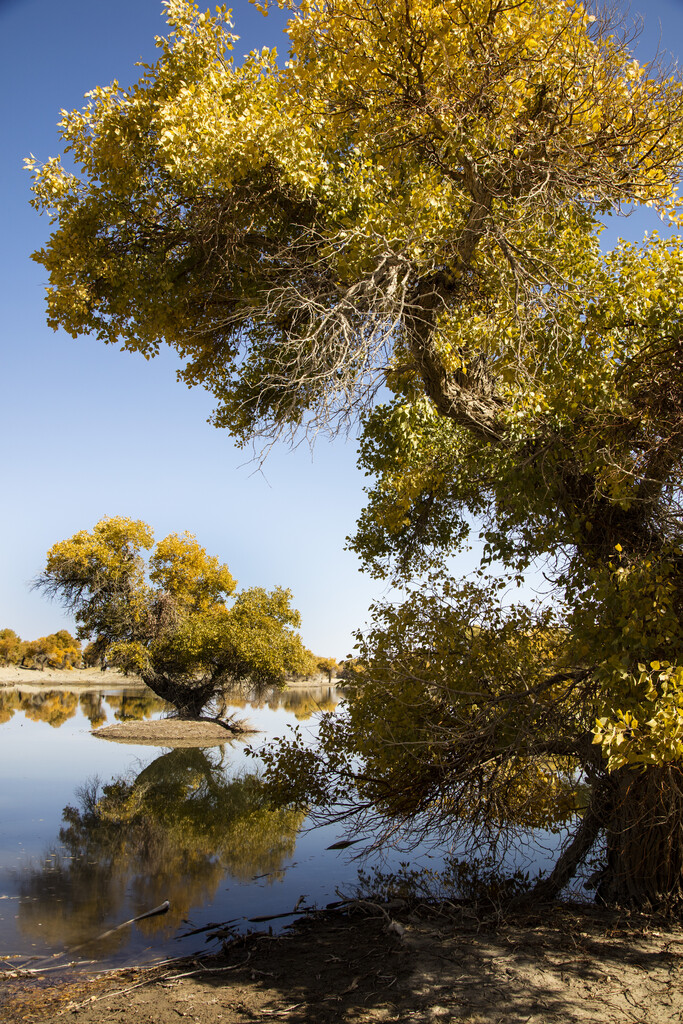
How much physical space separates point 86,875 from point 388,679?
4826 millimetres

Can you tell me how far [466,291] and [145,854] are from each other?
8751mm

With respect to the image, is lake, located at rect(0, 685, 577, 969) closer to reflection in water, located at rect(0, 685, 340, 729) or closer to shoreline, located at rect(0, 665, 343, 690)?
reflection in water, located at rect(0, 685, 340, 729)

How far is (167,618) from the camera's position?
2472 cm

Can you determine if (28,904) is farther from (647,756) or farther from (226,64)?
(226,64)

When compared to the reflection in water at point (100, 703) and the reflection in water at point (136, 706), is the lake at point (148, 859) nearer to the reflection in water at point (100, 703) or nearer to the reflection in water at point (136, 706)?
the reflection in water at point (100, 703)

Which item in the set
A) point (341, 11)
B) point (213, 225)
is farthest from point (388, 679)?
point (341, 11)

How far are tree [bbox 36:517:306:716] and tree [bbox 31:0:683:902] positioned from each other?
634 inches

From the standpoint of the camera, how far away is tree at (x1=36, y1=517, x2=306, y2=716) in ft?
76.9

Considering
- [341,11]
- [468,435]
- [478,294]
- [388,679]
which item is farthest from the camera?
[468,435]

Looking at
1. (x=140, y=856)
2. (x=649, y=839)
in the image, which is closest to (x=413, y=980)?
(x=649, y=839)

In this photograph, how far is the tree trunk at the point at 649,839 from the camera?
5926 mm

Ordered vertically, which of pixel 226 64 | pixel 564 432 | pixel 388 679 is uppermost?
pixel 226 64

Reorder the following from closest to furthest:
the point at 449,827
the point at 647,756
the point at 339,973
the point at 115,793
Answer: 1. the point at 647,756
2. the point at 339,973
3. the point at 449,827
4. the point at 115,793

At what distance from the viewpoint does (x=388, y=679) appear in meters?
7.39
